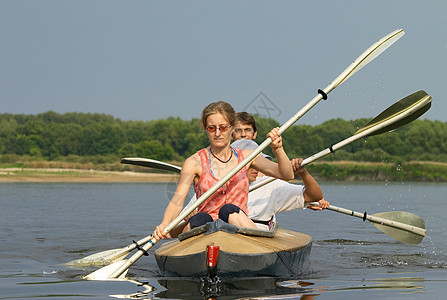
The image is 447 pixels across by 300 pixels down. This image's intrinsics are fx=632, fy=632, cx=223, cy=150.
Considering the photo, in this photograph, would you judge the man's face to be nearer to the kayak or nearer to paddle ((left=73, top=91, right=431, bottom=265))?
paddle ((left=73, top=91, right=431, bottom=265))

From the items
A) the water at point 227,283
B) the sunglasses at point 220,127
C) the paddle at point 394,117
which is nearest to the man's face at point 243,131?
the paddle at point 394,117

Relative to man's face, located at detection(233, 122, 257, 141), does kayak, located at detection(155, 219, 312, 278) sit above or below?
below

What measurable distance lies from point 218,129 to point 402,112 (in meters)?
2.09

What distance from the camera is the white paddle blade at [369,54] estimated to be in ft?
20.1

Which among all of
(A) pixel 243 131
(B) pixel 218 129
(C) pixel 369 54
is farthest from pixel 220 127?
(C) pixel 369 54

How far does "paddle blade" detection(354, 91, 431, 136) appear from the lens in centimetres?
623

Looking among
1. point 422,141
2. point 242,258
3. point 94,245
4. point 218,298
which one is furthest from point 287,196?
point 422,141

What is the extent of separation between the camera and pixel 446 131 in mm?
50875

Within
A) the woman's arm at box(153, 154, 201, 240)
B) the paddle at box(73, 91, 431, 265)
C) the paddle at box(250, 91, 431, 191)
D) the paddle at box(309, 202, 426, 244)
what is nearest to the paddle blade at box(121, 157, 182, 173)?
the paddle at box(73, 91, 431, 265)

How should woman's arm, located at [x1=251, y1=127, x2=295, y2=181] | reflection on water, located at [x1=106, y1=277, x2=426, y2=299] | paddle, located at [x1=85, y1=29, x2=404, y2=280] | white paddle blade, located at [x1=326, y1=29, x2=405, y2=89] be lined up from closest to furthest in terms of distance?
reflection on water, located at [x1=106, y1=277, x2=426, y2=299], woman's arm, located at [x1=251, y1=127, x2=295, y2=181], paddle, located at [x1=85, y1=29, x2=404, y2=280], white paddle blade, located at [x1=326, y1=29, x2=405, y2=89]

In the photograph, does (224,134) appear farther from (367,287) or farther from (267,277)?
(367,287)

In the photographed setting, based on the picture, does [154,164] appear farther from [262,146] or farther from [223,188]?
[262,146]

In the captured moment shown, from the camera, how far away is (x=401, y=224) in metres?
7.95

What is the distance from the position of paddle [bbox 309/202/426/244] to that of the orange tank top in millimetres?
2640
